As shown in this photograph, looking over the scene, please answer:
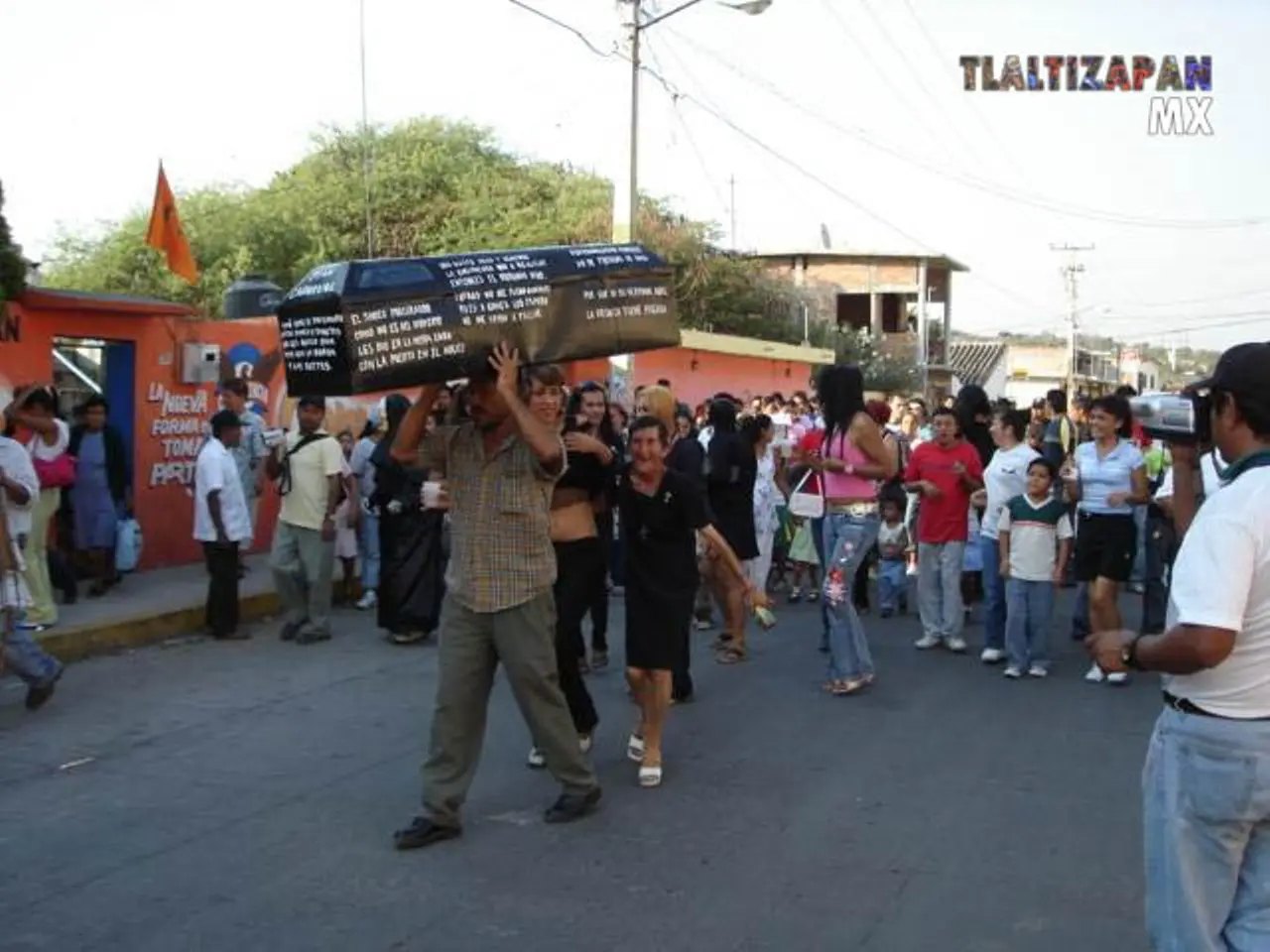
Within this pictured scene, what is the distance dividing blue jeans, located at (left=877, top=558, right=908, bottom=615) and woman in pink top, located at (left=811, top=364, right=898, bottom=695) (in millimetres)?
3107

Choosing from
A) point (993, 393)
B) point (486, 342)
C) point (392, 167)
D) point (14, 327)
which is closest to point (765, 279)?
point (392, 167)

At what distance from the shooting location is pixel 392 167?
34.4 metres

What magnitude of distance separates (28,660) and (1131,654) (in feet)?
21.0

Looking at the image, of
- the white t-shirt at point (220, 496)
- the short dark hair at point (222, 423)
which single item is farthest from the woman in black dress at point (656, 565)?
the short dark hair at point (222, 423)

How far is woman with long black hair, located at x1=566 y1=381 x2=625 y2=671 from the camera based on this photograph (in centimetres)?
689

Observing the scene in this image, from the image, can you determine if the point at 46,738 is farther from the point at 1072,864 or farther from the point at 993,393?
the point at 993,393

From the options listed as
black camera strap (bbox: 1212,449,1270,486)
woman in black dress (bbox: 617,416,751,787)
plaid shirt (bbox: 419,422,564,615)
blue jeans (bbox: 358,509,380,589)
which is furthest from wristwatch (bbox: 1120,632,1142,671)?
blue jeans (bbox: 358,509,380,589)

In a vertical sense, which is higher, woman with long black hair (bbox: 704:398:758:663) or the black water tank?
the black water tank

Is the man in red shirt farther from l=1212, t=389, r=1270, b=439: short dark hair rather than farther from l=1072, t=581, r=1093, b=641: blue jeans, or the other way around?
l=1212, t=389, r=1270, b=439: short dark hair

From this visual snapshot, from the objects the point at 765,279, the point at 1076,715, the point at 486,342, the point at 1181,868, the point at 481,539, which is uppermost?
the point at 765,279

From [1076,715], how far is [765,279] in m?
33.0

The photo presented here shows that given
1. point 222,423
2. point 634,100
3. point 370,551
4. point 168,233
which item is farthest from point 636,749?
point 634,100

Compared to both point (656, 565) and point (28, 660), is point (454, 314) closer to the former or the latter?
point (656, 565)

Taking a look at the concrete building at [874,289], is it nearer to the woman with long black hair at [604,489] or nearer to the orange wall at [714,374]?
the orange wall at [714,374]
